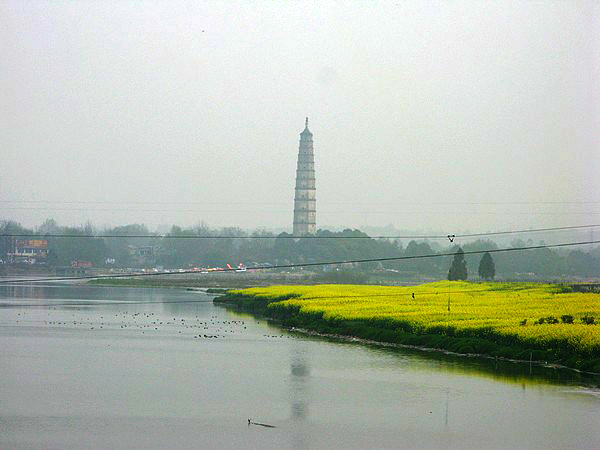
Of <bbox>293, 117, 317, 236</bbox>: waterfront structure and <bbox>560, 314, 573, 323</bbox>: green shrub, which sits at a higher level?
<bbox>293, 117, 317, 236</bbox>: waterfront structure

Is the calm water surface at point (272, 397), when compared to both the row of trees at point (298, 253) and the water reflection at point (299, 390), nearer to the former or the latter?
the water reflection at point (299, 390)

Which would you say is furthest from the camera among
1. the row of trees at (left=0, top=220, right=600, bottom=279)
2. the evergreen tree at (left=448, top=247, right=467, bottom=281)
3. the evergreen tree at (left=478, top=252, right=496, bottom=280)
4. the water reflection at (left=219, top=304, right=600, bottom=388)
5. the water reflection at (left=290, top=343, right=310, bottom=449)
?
the row of trees at (left=0, top=220, right=600, bottom=279)

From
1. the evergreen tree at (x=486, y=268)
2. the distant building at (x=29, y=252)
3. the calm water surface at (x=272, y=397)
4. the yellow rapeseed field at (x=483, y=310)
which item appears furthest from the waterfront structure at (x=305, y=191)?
the calm water surface at (x=272, y=397)

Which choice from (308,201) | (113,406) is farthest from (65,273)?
(113,406)

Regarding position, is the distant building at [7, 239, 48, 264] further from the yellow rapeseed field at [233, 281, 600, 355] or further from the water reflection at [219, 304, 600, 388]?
the water reflection at [219, 304, 600, 388]

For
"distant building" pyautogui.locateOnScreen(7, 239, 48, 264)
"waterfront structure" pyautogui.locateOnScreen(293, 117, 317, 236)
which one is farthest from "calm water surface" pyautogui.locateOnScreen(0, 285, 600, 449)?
"waterfront structure" pyautogui.locateOnScreen(293, 117, 317, 236)

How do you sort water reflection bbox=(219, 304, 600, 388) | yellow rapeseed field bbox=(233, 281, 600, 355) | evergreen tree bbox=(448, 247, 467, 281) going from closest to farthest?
water reflection bbox=(219, 304, 600, 388), yellow rapeseed field bbox=(233, 281, 600, 355), evergreen tree bbox=(448, 247, 467, 281)
